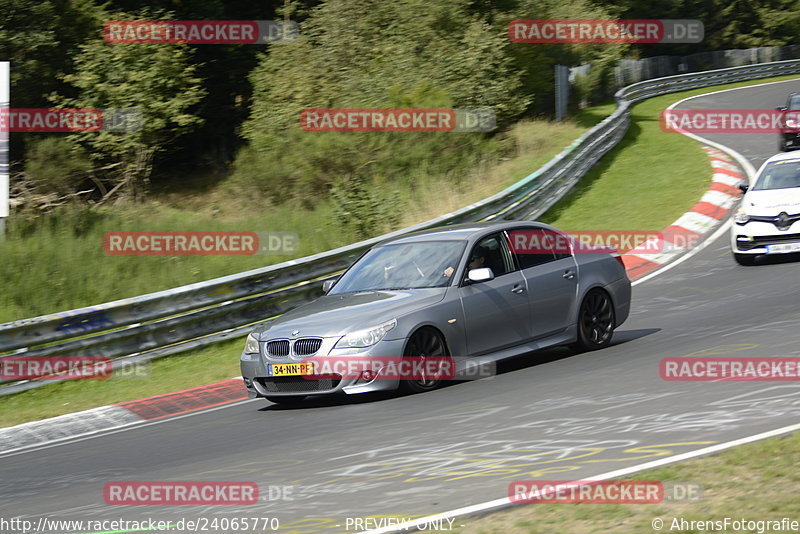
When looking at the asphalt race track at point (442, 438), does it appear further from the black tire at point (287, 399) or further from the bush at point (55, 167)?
the bush at point (55, 167)

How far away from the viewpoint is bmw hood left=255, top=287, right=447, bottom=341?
9383 millimetres

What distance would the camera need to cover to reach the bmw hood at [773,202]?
50.8ft

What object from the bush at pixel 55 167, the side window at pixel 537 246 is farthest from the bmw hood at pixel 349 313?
the bush at pixel 55 167

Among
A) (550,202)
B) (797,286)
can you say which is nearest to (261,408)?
(797,286)

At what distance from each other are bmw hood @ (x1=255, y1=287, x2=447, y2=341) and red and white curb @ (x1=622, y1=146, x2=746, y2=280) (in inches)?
284

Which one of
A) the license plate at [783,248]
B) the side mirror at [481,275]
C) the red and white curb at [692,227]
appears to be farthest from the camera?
the red and white curb at [692,227]

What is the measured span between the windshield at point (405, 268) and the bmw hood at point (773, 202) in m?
7.13

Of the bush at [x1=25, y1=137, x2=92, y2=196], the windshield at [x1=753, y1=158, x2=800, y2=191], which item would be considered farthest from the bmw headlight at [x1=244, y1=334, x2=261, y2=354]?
the bush at [x1=25, y1=137, x2=92, y2=196]

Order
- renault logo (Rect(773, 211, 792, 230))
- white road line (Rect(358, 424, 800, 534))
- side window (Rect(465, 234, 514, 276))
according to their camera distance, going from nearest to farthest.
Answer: white road line (Rect(358, 424, 800, 534)) < side window (Rect(465, 234, 514, 276)) < renault logo (Rect(773, 211, 792, 230))

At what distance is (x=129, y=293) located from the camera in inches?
605

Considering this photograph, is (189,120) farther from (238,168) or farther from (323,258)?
(323,258)

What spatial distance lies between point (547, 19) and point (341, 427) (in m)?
30.3

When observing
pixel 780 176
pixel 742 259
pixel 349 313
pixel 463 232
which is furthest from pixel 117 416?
pixel 780 176

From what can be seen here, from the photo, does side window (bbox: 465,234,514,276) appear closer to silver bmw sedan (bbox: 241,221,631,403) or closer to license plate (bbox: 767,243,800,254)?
silver bmw sedan (bbox: 241,221,631,403)
